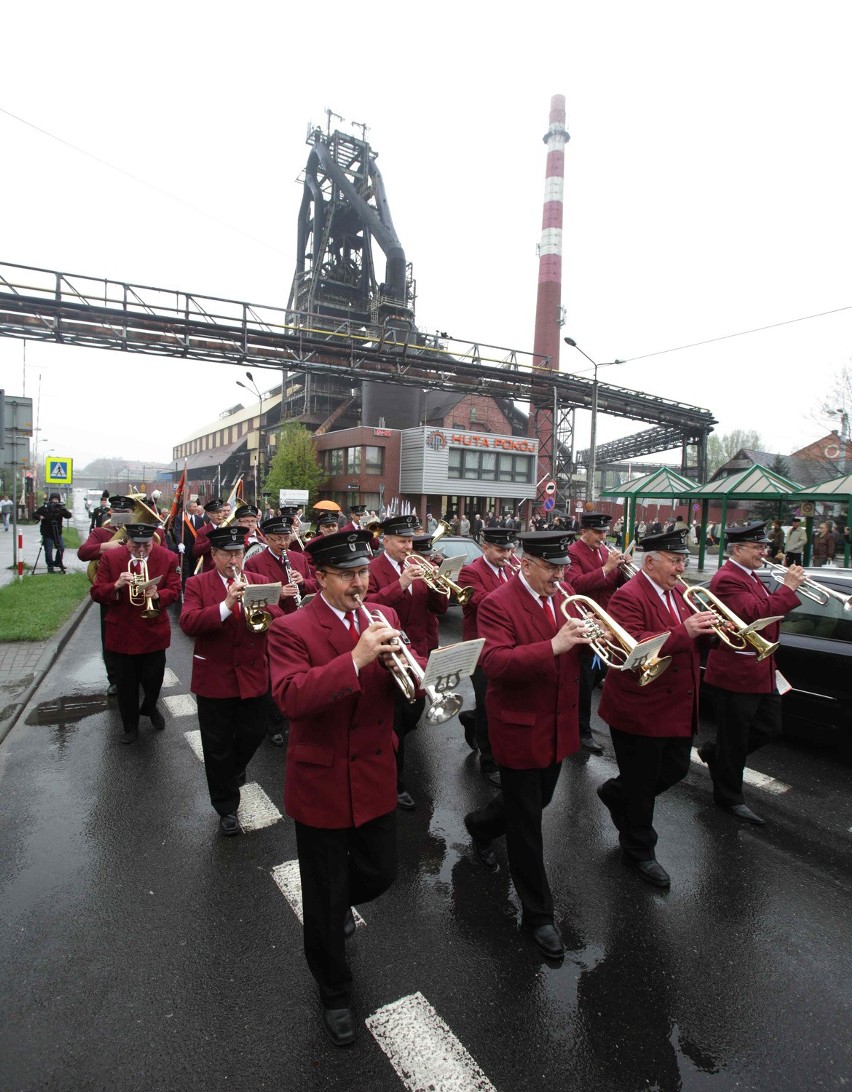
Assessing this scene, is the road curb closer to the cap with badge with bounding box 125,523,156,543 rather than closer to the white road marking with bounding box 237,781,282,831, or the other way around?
the cap with badge with bounding box 125,523,156,543

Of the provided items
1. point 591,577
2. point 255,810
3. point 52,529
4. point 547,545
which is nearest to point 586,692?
point 591,577

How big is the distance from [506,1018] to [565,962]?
540mm

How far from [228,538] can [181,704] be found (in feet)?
12.1

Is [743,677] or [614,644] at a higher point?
[614,644]

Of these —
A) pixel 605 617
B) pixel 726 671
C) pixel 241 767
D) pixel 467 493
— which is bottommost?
pixel 241 767

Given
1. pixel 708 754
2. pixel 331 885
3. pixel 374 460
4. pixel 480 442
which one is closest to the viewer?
pixel 331 885

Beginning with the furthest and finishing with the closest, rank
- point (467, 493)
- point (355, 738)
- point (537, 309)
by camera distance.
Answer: point (537, 309), point (467, 493), point (355, 738)

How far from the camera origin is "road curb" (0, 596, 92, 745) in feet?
22.0

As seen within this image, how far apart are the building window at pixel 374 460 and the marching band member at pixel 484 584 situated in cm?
3605

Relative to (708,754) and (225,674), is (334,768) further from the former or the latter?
(708,754)

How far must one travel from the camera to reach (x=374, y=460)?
4166 cm

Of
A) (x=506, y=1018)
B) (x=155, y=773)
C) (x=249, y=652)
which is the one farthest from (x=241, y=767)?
(x=506, y=1018)

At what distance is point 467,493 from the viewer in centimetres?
4159

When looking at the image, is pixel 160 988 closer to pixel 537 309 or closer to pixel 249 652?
pixel 249 652
